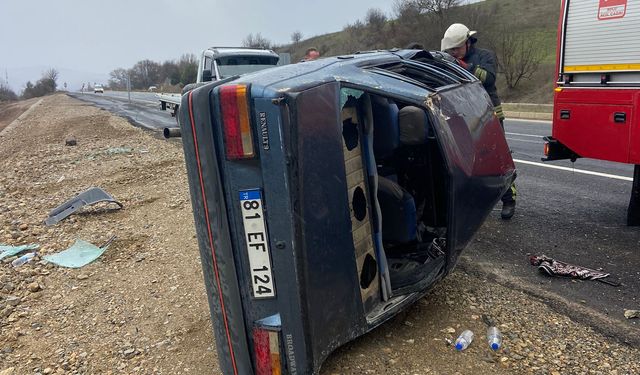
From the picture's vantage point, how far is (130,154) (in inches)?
469

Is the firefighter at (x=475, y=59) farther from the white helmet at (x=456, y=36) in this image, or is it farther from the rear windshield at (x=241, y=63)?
the rear windshield at (x=241, y=63)

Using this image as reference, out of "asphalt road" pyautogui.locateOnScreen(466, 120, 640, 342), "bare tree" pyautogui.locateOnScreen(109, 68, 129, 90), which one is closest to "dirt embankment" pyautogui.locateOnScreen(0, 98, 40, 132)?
"asphalt road" pyautogui.locateOnScreen(466, 120, 640, 342)

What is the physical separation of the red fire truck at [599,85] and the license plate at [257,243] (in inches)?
148

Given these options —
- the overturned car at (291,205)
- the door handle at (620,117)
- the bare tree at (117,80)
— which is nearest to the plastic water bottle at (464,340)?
the overturned car at (291,205)

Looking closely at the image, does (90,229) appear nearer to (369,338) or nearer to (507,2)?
(369,338)

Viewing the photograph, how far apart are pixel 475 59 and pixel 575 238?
2041mm

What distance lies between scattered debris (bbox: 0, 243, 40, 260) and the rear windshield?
303 inches

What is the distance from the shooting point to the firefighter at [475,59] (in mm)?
5281

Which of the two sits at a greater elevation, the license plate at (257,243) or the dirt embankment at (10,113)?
the license plate at (257,243)

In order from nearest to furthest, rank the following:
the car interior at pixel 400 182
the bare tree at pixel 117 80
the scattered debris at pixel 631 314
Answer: the car interior at pixel 400 182, the scattered debris at pixel 631 314, the bare tree at pixel 117 80

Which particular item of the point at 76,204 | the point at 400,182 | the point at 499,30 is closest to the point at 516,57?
the point at 499,30

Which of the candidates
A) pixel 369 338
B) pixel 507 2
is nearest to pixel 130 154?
pixel 369 338

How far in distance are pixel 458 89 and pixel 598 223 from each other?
8.72 feet

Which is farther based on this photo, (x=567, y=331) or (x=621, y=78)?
(x=621, y=78)
